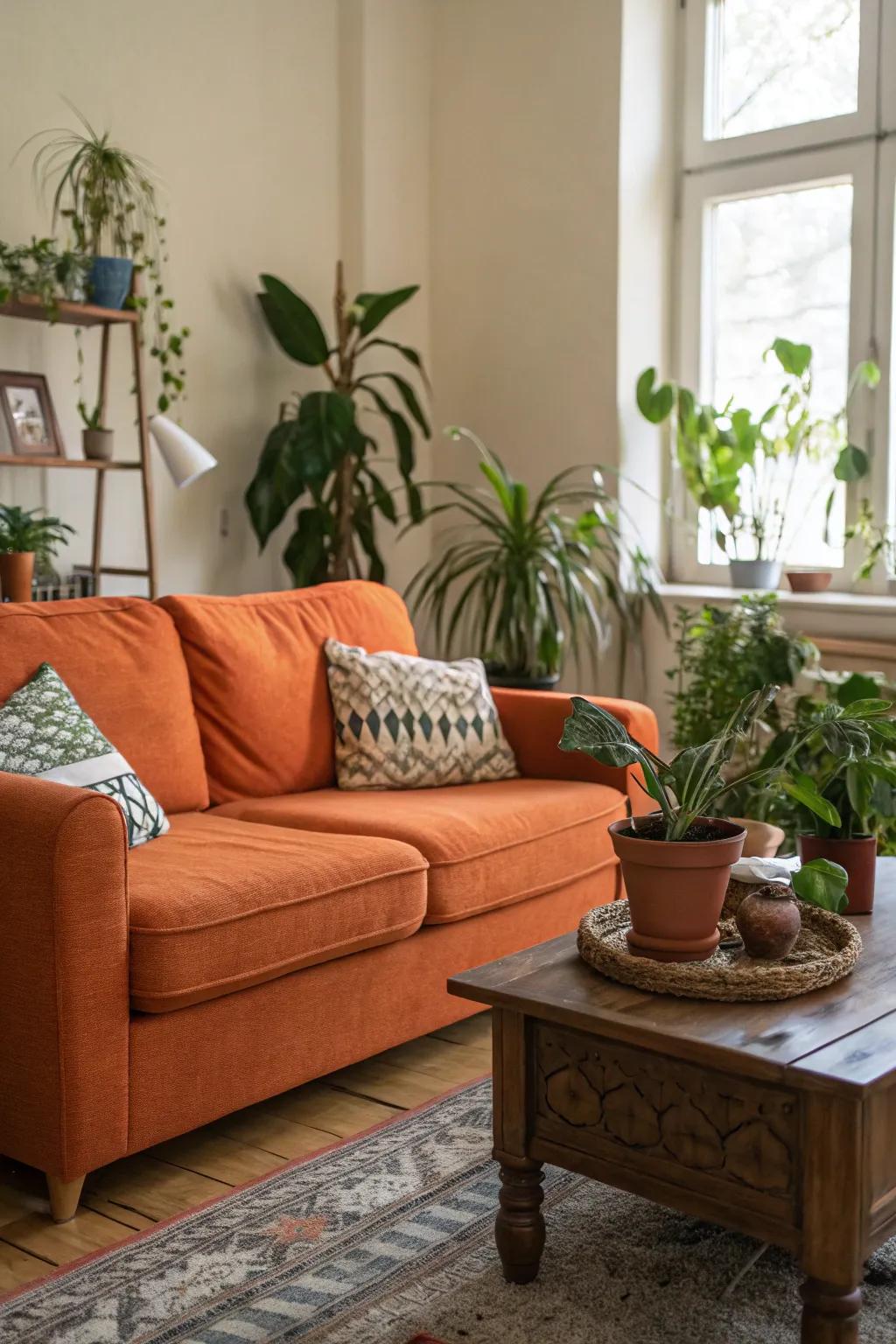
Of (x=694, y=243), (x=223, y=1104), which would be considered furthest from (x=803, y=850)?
(x=694, y=243)

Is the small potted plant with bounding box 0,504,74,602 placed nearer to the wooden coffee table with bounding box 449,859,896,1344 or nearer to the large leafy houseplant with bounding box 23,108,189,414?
the large leafy houseplant with bounding box 23,108,189,414

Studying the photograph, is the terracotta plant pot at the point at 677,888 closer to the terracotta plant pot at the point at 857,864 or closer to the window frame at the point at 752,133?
the terracotta plant pot at the point at 857,864

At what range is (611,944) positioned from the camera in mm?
1954

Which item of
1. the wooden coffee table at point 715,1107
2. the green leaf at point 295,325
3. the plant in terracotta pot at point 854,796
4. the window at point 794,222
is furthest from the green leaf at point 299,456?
the wooden coffee table at point 715,1107

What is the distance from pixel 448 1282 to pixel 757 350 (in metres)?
3.34

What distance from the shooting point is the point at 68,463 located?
365 centimetres

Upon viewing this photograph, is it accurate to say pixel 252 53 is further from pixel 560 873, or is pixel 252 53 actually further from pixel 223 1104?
pixel 223 1104

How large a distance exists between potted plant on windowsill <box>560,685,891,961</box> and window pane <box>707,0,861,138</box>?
301cm

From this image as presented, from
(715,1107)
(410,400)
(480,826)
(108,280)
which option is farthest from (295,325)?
(715,1107)

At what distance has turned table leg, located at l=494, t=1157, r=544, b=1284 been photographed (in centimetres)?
194

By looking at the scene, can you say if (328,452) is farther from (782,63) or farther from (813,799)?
(813,799)

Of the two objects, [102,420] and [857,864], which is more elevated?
[102,420]

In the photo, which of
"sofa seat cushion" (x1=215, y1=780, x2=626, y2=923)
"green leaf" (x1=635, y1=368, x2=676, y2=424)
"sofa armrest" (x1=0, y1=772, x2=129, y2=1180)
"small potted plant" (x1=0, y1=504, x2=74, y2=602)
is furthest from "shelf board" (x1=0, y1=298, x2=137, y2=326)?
"sofa armrest" (x1=0, y1=772, x2=129, y2=1180)

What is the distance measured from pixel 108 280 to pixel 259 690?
1248 mm
